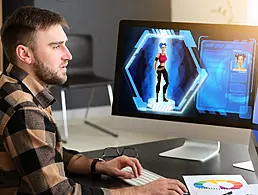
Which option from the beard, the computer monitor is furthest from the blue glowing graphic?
the beard

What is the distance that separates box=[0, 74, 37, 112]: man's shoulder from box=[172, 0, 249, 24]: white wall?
287 cm

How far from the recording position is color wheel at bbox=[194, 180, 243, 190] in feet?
5.56

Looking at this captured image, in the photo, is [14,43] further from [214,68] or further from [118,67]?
[214,68]

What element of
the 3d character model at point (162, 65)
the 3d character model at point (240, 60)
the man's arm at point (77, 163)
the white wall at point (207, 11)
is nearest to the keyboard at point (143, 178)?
the man's arm at point (77, 163)

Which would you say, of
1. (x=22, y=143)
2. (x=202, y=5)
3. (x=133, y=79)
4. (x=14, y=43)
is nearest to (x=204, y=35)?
(x=133, y=79)

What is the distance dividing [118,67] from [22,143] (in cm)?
74

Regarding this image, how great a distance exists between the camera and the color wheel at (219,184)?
170 centimetres

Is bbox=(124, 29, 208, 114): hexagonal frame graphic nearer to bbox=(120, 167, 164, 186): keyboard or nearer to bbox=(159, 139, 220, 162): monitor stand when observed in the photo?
bbox=(159, 139, 220, 162): monitor stand

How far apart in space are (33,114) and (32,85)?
0.42ft

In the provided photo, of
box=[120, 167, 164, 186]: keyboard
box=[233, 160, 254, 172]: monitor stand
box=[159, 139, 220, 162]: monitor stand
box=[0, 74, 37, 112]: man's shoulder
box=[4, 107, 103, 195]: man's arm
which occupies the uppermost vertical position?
box=[0, 74, 37, 112]: man's shoulder

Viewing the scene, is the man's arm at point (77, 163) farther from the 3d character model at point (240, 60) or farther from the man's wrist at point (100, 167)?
the 3d character model at point (240, 60)

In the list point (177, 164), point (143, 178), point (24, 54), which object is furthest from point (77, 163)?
point (24, 54)

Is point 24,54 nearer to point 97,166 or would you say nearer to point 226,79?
point 97,166

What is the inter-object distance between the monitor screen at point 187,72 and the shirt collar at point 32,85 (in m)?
0.54
